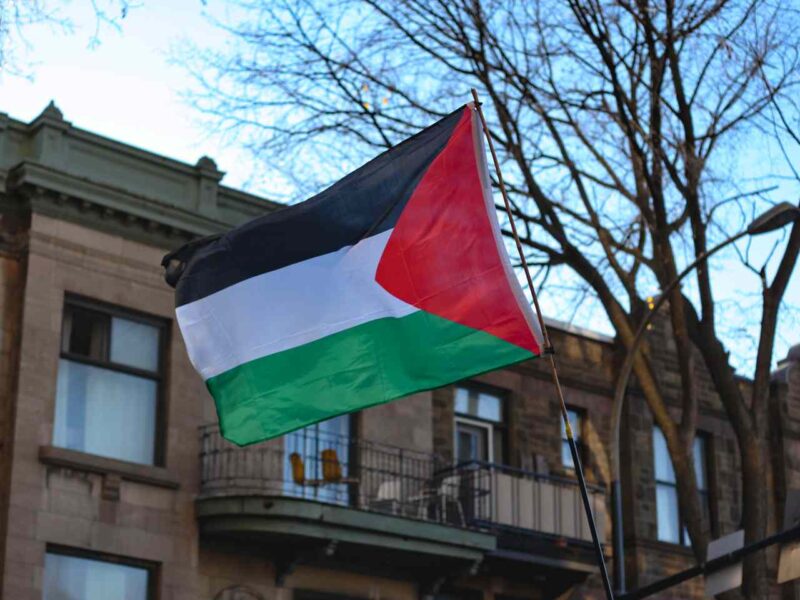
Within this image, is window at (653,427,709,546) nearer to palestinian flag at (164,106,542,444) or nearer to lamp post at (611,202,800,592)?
lamp post at (611,202,800,592)

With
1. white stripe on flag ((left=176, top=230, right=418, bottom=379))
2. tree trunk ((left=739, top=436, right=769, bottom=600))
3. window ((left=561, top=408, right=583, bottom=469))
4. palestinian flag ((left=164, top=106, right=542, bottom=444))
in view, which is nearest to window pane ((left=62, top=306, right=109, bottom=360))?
tree trunk ((left=739, top=436, right=769, bottom=600))

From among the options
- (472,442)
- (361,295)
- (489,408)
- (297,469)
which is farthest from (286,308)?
(489,408)

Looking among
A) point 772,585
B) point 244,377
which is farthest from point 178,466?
point 772,585

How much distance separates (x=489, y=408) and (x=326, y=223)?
14.8 metres

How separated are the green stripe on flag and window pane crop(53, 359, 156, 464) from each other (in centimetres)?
968

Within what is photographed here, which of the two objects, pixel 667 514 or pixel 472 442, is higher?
pixel 472 442

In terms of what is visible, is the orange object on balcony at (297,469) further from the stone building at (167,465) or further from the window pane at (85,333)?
the window pane at (85,333)

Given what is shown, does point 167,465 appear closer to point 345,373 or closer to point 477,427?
point 477,427

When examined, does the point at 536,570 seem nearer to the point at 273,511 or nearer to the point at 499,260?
the point at 273,511

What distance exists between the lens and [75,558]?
20906mm

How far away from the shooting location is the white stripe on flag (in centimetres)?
1220

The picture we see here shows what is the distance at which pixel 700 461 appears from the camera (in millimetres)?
30234

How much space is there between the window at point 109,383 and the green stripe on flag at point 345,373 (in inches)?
383

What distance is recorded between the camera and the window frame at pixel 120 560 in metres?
20.8
